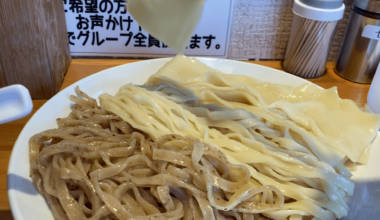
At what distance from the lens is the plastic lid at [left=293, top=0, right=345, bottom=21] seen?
1651mm

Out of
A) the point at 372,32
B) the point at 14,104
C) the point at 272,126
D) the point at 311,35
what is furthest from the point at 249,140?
the point at 372,32

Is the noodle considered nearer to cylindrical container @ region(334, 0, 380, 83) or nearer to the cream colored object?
the cream colored object

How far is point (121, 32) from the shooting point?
186 centimetres

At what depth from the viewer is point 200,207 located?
36.8 inches

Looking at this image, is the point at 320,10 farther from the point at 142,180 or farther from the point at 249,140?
the point at 142,180

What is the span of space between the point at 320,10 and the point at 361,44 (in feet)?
1.23

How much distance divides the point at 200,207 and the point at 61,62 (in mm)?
1256

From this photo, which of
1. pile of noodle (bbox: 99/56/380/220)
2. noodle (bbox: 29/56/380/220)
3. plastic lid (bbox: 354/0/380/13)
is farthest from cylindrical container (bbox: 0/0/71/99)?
plastic lid (bbox: 354/0/380/13)

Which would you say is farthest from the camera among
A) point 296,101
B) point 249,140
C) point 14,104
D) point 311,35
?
point 311,35

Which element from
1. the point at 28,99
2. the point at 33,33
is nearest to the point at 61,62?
the point at 33,33

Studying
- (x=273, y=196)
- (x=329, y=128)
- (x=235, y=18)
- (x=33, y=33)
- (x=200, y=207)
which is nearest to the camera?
(x=200, y=207)

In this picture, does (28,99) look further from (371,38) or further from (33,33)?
(371,38)

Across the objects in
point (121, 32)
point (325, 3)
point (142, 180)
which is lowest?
point (142, 180)

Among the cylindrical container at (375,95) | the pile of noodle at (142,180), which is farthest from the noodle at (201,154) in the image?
the cylindrical container at (375,95)
